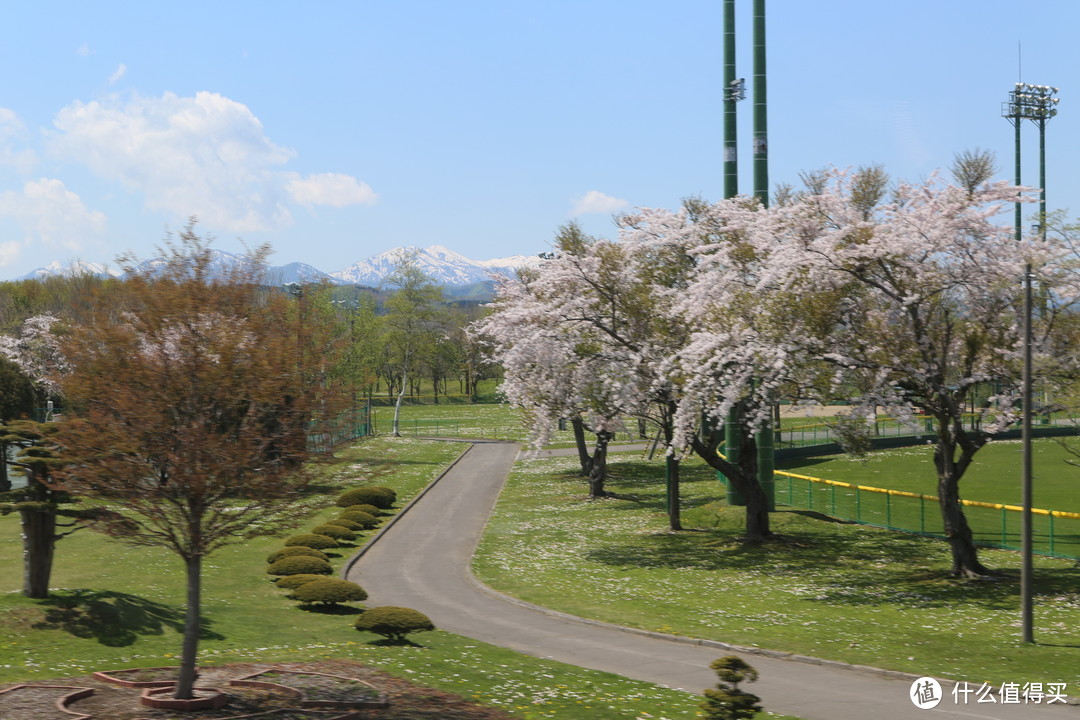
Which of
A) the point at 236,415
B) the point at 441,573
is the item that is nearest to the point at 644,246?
the point at 441,573

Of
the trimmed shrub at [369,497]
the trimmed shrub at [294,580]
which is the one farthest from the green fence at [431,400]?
the trimmed shrub at [294,580]

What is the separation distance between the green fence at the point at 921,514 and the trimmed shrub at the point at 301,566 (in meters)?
23.6

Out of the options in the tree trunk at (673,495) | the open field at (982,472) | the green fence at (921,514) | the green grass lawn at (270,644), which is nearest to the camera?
the green grass lawn at (270,644)

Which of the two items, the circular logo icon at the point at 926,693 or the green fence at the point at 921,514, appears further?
the green fence at the point at 921,514

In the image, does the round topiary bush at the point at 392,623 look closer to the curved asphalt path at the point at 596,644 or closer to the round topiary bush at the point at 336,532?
the curved asphalt path at the point at 596,644

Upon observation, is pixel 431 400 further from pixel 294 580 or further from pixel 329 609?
pixel 329 609

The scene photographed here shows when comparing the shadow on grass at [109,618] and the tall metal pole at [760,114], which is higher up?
the tall metal pole at [760,114]

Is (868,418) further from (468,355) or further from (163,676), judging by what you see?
(468,355)

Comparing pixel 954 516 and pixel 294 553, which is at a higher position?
pixel 954 516

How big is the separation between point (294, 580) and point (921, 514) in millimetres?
25569

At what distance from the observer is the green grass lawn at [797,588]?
22.1 m

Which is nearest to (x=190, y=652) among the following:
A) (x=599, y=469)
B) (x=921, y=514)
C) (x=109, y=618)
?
(x=109, y=618)

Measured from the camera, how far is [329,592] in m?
26.1

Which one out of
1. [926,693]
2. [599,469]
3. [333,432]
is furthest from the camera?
[599,469]
